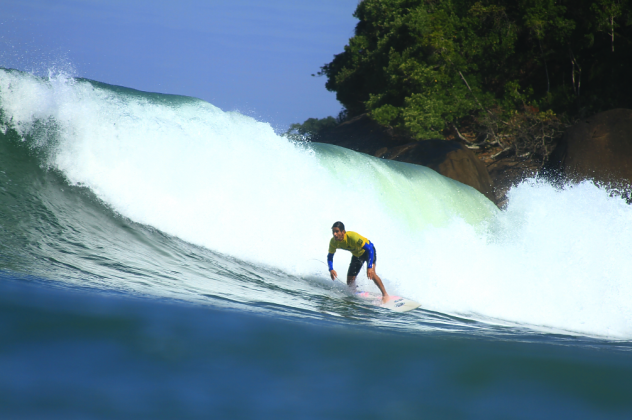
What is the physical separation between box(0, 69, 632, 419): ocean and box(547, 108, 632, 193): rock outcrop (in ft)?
18.4

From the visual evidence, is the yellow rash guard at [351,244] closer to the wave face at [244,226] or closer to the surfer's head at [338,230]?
the surfer's head at [338,230]

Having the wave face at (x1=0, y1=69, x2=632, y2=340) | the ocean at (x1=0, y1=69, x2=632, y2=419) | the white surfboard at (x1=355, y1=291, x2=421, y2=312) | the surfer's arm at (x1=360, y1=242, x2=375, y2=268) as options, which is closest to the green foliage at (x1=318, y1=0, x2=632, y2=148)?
the ocean at (x1=0, y1=69, x2=632, y2=419)

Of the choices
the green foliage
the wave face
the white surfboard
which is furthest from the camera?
the green foliage

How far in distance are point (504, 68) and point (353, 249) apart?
20440 millimetres

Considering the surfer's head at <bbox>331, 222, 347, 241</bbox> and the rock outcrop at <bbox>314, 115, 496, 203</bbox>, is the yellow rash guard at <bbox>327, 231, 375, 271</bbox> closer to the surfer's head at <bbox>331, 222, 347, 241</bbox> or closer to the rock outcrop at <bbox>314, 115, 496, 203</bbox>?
the surfer's head at <bbox>331, 222, 347, 241</bbox>

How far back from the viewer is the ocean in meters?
2.60

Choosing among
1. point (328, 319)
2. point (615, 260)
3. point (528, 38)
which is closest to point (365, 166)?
point (615, 260)

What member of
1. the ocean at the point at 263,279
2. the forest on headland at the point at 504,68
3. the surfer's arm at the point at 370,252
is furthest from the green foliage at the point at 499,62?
the surfer's arm at the point at 370,252

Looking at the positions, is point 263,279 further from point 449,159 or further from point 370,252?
point 449,159

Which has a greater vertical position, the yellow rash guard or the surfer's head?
the surfer's head

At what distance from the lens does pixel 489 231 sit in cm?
1312

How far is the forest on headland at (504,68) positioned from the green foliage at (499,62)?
0.05m

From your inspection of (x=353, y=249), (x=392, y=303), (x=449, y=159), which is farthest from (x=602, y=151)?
(x=392, y=303)

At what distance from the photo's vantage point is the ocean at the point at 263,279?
2.60m
